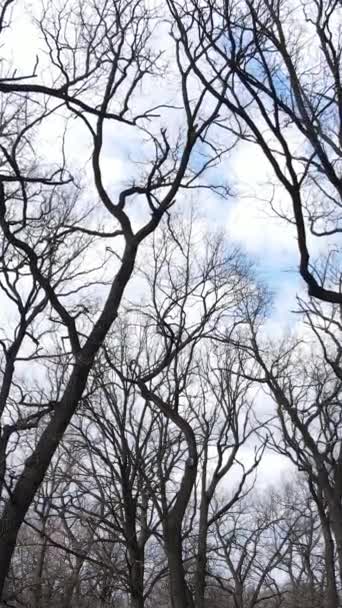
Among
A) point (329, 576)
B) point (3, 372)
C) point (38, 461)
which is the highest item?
point (3, 372)

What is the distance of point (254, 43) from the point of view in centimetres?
620

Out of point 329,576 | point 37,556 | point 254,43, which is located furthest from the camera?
point 37,556

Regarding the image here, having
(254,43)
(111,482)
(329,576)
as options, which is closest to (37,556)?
(329,576)

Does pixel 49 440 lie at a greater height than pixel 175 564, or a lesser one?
greater

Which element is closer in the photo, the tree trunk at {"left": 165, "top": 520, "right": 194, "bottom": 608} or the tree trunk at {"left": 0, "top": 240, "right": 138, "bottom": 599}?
the tree trunk at {"left": 0, "top": 240, "right": 138, "bottom": 599}

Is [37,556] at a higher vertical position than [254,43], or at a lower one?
higher

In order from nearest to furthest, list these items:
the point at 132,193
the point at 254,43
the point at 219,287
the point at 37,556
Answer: the point at 254,43
the point at 132,193
the point at 219,287
the point at 37,556

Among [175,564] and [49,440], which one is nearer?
[49,440]

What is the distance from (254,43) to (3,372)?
33.1ft

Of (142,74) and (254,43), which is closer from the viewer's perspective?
(254,43)

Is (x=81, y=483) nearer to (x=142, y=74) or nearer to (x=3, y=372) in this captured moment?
(x=3, y=372)

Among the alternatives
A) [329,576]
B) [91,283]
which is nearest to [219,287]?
[91,283]

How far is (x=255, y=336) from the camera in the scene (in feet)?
59.5

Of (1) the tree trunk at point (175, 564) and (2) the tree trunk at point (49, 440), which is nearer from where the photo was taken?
(2) the tree trunk at point (49, 440)
